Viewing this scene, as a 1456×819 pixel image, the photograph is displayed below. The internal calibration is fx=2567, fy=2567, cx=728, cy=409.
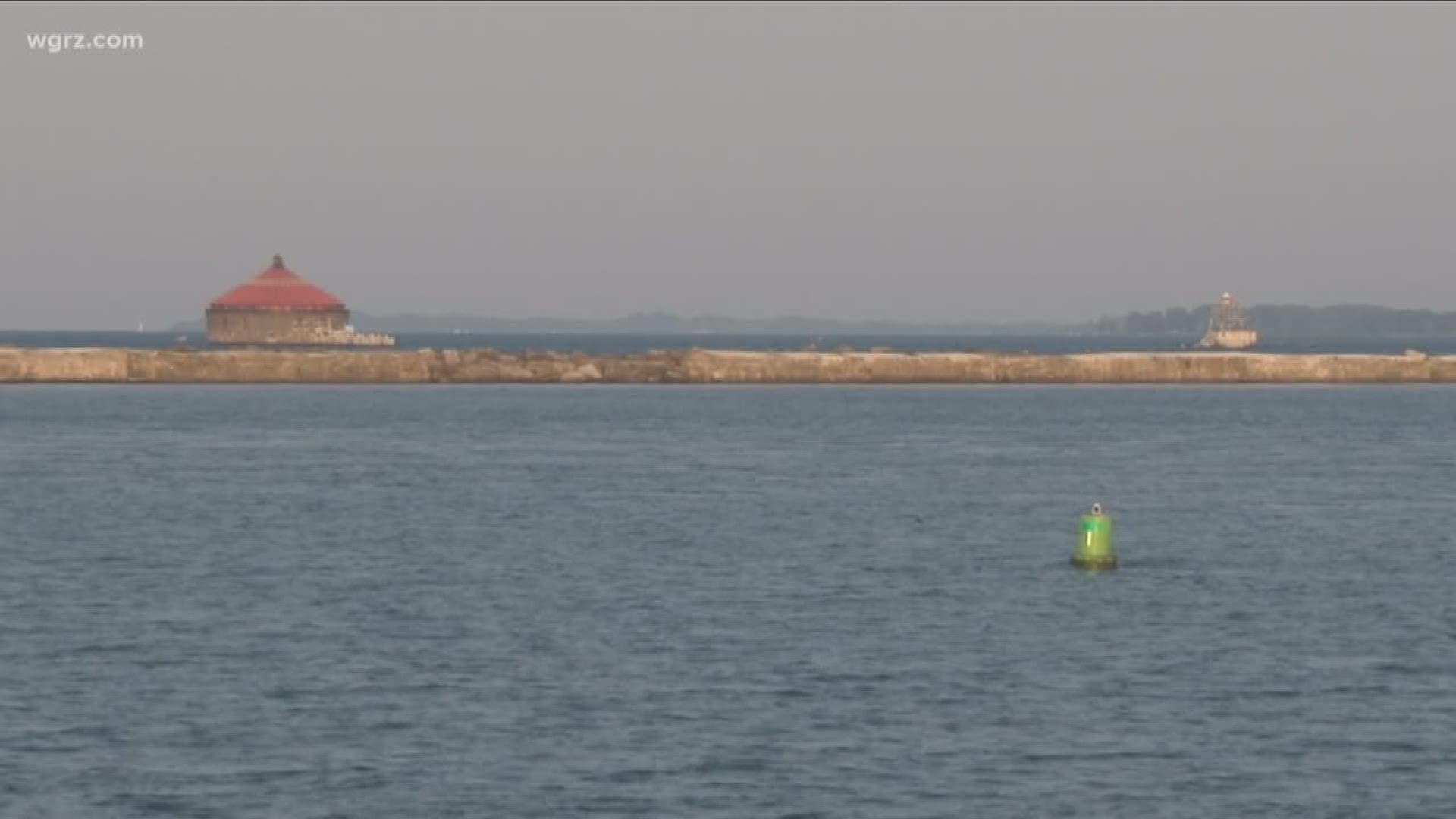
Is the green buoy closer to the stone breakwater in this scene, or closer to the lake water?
the lake water

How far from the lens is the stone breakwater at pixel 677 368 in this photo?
143 meters

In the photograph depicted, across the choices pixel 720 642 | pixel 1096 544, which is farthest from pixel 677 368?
pixel 720 642

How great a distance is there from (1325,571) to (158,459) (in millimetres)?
41965

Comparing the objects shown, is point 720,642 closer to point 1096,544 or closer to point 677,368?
point 1096,544

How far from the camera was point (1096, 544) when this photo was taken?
43.2m

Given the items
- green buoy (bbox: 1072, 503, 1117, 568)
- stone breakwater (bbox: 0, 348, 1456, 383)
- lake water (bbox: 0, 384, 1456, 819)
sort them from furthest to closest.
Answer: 1. stone breakwater (bbox: 0, 348, 1456, 383)
2. green buoy (bbox: 1072, 503, 1117, 568)
3. lake water (bbox: 0, 384, 1456, 819)

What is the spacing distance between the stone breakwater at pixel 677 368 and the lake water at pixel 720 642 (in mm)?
72210

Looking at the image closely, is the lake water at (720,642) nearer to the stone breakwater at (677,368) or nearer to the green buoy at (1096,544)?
the green buoy at (1096,544)

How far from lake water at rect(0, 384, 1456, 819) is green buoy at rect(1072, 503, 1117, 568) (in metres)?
0.52

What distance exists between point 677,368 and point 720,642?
112879mm

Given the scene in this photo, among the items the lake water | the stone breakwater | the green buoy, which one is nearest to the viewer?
the lake water

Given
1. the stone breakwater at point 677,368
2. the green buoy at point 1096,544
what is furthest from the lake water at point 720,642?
the stone breakwater at point 677,368

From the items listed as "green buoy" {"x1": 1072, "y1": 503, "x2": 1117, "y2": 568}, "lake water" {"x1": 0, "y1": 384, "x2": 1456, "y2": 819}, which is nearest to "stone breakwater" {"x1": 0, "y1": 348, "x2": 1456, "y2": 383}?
"lake water" {"x1": 0, "y1": 384, "x2": 1456, "y2": 819}

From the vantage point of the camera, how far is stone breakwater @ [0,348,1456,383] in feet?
470
